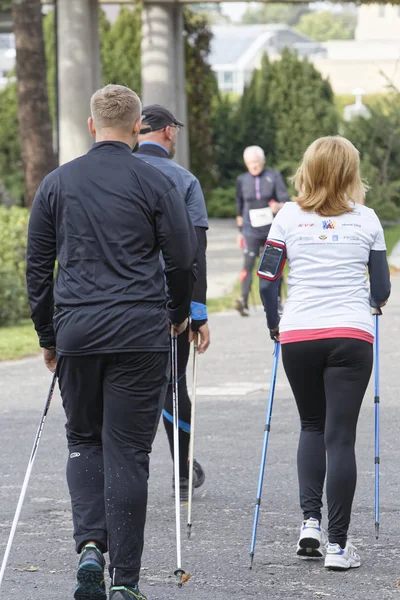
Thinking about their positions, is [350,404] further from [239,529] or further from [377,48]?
[377,48]

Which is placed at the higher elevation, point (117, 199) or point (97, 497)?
point (117, 199)

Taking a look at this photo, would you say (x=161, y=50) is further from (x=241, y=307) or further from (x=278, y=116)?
(x=278, y=116)

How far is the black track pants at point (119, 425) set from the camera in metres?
4.60

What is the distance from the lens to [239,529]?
6027 mm

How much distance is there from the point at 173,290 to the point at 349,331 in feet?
2.69

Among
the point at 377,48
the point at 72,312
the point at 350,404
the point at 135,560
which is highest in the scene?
the point at 72,312

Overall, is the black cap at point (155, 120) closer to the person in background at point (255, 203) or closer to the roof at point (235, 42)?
Result: the person in background at point (255, 203)

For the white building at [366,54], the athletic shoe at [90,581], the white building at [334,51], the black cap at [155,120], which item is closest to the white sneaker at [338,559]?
the athletic shoe at [90,581]

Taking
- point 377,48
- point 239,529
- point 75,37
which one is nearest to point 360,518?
point 239,529

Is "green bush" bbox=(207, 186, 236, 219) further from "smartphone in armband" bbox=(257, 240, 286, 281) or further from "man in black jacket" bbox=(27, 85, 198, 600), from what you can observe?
"man in black jacket" bbox=(27, 85, 198, 600)

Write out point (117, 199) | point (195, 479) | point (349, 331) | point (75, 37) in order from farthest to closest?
point (75, 37) < point (195, 479) < point (349, 331) < point (117, 199)

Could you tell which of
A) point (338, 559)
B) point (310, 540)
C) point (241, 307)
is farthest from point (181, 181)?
point (241, 307)

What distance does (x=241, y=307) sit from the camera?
592 inches

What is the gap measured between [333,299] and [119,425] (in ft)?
3.76
